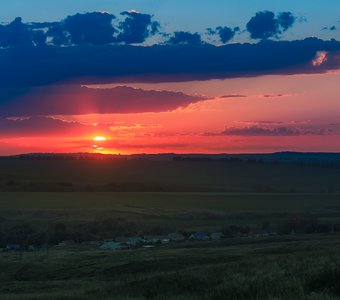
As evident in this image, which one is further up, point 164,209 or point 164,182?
point 164,182

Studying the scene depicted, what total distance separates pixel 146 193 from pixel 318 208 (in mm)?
51933

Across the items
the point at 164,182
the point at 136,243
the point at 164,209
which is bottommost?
the point at 164,209

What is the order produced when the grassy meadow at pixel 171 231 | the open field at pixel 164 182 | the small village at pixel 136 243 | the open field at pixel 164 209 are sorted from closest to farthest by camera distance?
the grassy meadow at pixel 171 231 < the small village at pixel 136 243 < the open field at pixel 164 209 < the open field at pixel 164 182

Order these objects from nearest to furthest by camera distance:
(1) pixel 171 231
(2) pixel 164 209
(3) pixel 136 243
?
(3) pixel 136 243, (1) pixel 171 231, (2) pixel 164 209

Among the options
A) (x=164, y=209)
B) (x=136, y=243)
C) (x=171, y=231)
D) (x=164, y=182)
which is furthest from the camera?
(x=164, y=182)

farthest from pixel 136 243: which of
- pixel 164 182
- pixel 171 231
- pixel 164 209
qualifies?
pixel 164 182

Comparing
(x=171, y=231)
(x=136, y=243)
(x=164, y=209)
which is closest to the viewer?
(x=136, y=243)

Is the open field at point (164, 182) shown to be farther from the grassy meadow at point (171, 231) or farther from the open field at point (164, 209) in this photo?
the open field at point (164, 209)

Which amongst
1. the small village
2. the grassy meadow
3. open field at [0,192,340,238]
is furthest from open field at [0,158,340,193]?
the small village

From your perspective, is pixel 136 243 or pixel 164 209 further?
pixel 164 209

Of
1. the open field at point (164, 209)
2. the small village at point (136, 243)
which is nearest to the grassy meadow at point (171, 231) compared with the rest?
the open field at point (164, 209)

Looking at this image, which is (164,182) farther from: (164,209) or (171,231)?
(171,231)

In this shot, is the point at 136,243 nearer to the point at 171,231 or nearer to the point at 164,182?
the point at 171,231

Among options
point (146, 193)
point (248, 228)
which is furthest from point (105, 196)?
point (248, 228)
